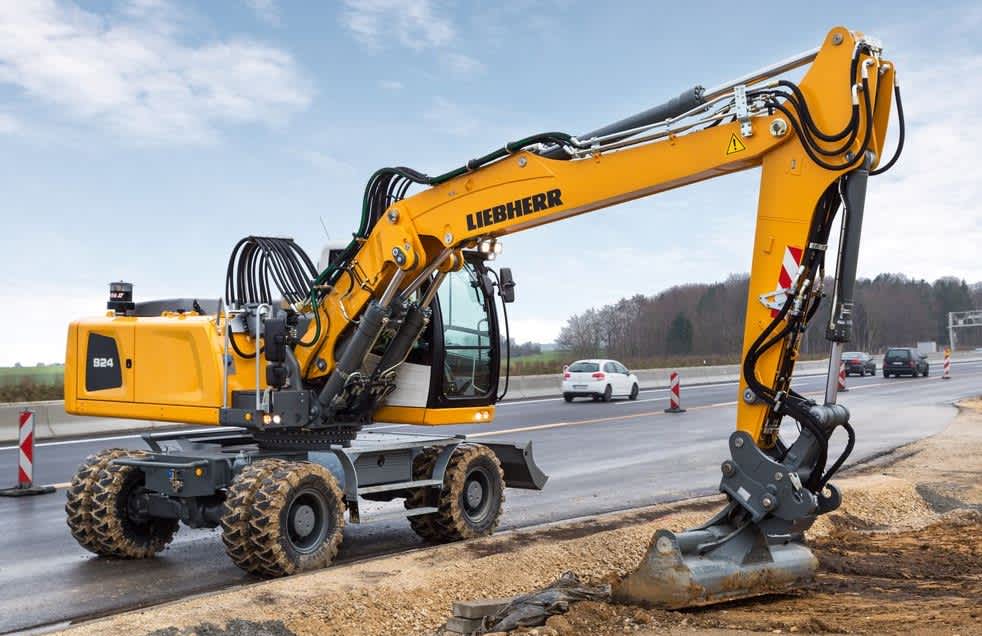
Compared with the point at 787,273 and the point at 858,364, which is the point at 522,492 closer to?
the point at 787,273

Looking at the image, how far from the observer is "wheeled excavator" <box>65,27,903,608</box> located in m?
6.99

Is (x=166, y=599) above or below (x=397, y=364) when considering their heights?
below

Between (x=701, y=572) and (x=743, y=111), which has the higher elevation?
(x=743, y=111)

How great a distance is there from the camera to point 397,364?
9977 millimetres

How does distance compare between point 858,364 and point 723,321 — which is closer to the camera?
point 858,364

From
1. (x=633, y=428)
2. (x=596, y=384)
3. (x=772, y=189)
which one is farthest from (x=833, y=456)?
(x=596, y=384)

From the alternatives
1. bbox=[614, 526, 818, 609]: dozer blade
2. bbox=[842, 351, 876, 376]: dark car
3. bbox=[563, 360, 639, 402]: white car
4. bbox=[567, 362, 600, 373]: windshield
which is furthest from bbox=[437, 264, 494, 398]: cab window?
bbox=[842, 351, 876, 376]: dark car

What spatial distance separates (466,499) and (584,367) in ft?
81.1

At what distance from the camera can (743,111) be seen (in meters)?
7.29

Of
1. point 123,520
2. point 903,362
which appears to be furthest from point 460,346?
point 903,362

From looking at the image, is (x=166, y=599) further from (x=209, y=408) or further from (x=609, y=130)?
(x=609, y=130)

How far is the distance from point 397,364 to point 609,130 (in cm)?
319

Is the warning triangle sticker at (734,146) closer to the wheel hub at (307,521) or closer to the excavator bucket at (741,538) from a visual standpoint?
the excavator bucket at (741,538)

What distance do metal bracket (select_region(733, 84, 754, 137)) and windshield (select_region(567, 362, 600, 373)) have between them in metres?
27.5
